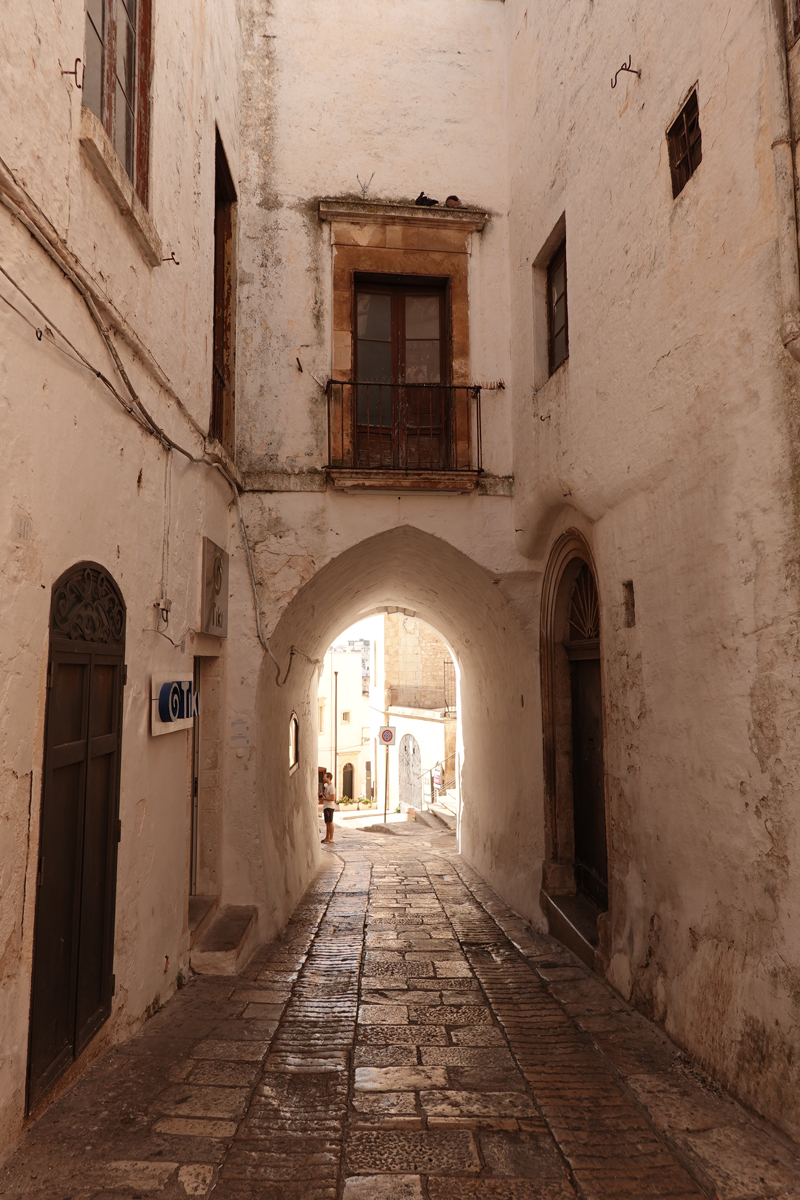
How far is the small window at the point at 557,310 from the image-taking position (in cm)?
661

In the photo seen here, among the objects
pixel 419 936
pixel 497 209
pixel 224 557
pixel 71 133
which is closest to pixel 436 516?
pixel 224 557

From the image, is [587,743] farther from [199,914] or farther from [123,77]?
[123,77]

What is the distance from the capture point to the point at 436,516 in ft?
23.6

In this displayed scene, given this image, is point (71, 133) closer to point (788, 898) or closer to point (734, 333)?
point (734, 333)

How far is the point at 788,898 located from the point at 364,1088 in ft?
6.92

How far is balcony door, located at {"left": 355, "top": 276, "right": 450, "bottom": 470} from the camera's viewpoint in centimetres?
750

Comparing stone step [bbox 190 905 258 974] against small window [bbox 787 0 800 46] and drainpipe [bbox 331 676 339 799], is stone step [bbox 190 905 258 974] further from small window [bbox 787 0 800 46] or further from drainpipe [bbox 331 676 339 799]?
drainpipe [bbox 331 676 339 799]

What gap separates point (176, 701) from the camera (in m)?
4.92

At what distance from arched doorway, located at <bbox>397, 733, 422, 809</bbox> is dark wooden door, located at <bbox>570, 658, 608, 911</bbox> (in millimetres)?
19590

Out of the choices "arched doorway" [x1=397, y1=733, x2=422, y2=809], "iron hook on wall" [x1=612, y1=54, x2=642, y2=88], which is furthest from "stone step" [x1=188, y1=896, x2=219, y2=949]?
"arched doorway" [x1=397, y1=733, x2=422, y2=809]

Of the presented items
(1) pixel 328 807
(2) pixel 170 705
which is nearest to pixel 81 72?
(2) pixel 170 705

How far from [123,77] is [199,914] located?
5286 mm

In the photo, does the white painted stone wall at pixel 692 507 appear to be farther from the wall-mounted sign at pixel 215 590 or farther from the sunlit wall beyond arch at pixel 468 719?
the wall-mounted sign at pixel 215 590

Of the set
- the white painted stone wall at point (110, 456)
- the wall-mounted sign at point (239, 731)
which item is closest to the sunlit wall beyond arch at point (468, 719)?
the wall-mounted sign at point (239, 731)
